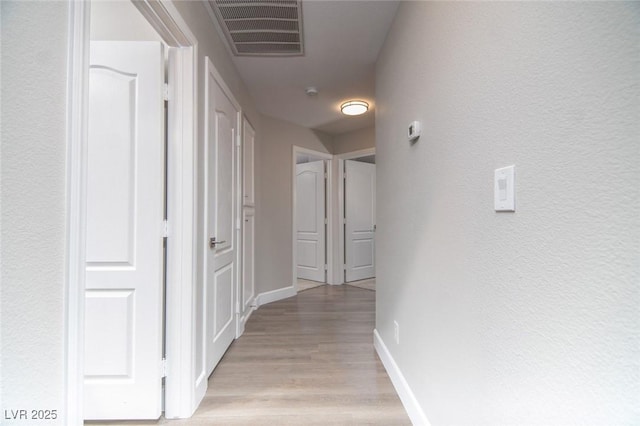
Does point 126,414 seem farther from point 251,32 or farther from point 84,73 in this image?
point 251,32

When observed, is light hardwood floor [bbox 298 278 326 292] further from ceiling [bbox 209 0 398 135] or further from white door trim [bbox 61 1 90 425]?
white door trim [bbox 61 1 90 425]

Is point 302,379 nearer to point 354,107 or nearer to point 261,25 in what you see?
point 261,25

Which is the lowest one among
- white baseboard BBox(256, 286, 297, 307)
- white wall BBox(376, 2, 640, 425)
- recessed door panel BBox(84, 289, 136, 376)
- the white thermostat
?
white baseboard BBox(256, 286, 297, 307)

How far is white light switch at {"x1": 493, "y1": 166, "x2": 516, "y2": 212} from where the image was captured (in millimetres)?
762

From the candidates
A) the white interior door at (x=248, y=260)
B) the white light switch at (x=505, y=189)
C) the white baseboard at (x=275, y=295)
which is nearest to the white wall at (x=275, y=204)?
the white baseboard at (x=275, y=295)

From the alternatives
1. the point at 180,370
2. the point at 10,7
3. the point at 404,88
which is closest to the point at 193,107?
the point at 10,7

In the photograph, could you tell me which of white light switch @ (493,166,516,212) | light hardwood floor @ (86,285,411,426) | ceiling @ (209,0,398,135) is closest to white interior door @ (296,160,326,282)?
ceiling @ (209,0,398,135)

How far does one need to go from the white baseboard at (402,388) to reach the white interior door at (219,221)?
1.21m

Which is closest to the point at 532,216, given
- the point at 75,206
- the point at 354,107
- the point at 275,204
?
the point at 75,206

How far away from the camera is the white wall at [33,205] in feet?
2.16

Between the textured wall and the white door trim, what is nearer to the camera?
the white door trim

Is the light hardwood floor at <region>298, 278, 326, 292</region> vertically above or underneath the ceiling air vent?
underneath

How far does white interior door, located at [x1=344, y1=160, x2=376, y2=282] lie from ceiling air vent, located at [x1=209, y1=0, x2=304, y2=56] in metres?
2.66

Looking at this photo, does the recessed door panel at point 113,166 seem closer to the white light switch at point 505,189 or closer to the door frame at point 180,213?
the door frame at point 180,213
